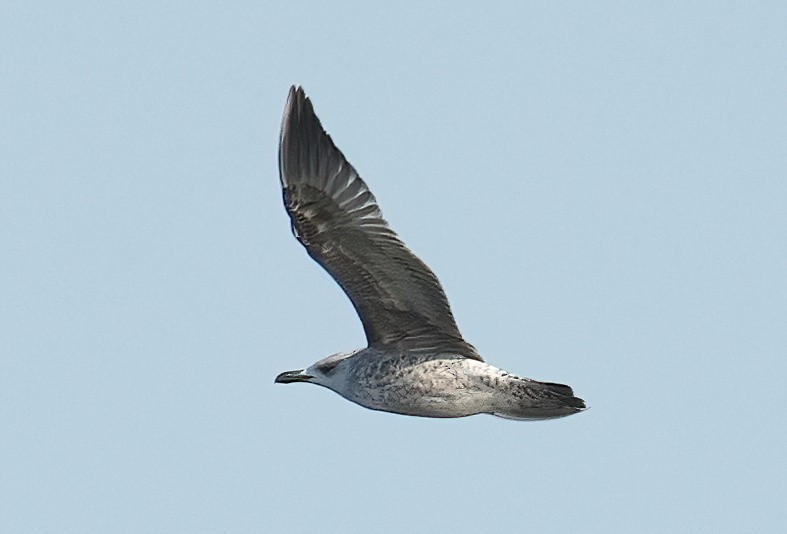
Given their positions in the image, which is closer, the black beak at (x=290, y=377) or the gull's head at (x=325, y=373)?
the gull's head at (x=325, y=373)

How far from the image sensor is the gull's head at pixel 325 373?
17.1 m

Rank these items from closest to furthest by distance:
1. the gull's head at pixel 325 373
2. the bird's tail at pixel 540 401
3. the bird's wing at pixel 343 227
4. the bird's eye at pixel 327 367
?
the bird's wing at pixel 343 227, the bird's tail at pixel 540 401, the gull's head at pixel 325 373, the bird's eye at pixel 327 367

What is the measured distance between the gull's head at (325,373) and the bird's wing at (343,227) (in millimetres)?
914

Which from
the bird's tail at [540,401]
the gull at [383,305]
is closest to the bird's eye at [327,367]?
the gull at [383,305]

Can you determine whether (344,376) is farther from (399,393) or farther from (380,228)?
(380,228)

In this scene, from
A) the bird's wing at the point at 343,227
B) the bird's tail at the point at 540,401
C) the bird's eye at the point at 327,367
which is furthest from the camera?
the bird's eye at the point at 327,367

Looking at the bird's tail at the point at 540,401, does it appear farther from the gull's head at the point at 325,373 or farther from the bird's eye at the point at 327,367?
the bird's eye at the point at 327,367

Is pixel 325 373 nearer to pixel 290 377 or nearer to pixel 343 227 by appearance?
pixel 290 377

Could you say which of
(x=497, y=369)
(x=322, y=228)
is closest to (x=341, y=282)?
(x=322, y=228)

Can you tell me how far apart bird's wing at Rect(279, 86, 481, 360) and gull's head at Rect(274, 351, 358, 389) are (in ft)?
3.00

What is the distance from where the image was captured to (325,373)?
1734 centimetres

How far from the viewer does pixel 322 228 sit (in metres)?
16.0

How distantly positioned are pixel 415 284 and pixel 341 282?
0.65 m

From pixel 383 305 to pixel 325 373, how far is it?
4.06 ft
